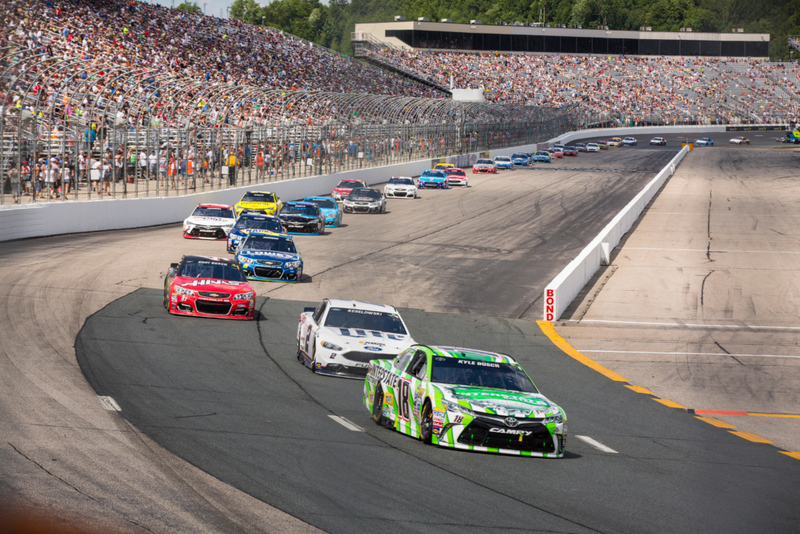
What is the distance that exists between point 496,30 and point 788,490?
141 m

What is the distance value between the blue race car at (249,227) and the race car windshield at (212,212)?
120 inches

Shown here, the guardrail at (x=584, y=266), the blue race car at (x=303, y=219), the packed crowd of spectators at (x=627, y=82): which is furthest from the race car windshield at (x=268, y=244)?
the packed crowd of spectators at (x=627, y=82)

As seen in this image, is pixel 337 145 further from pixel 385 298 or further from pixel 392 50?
pixel 392 50

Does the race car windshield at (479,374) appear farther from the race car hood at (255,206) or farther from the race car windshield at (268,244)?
the race car hood at (255,206)

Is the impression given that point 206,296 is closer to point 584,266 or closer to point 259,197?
point 584,266

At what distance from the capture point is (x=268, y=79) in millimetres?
65312

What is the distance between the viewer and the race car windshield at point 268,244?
2564 centimetres

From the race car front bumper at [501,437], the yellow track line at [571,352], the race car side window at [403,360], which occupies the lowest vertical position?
the yellow track line at [571,352]

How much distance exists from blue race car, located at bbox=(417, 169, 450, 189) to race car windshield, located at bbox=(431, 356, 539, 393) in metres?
47.7

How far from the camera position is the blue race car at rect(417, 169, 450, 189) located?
59781 mm

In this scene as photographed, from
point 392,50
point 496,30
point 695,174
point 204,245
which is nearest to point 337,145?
point 204,245

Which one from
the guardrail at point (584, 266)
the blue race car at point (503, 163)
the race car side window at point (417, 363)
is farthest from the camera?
the blue race car at point (503, 163)

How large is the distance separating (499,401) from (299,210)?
86.1 feet

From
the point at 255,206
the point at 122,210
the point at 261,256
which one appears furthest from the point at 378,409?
the point at 255,206
